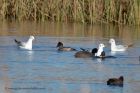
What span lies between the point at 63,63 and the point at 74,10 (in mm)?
10706

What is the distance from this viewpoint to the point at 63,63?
17219 millimetres

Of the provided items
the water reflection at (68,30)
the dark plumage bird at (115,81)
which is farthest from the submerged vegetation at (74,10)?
the dark plumage bird at (115,81)

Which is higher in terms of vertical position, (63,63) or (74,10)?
(74,10)

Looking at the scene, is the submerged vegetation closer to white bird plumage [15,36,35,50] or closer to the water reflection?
the water reflection

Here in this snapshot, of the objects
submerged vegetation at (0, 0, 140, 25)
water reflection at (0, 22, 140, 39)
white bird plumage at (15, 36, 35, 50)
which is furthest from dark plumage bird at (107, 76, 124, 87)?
submerged vegetation at (0, 0, 140, 25)

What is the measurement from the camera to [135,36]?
24.6 meters

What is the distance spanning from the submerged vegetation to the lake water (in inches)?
43.8

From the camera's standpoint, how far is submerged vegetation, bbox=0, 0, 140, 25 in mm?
27562

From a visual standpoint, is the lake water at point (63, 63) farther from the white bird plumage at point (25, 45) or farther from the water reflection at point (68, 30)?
the white bird plumage at point (25, 45)

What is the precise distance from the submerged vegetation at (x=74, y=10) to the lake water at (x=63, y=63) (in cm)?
111

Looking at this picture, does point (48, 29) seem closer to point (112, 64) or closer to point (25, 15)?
point (25, 15)

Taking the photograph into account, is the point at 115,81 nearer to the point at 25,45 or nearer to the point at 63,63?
the point at 63,63

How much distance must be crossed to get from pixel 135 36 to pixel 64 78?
32.5 feet

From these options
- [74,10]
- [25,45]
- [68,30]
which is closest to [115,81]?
[25,45]
